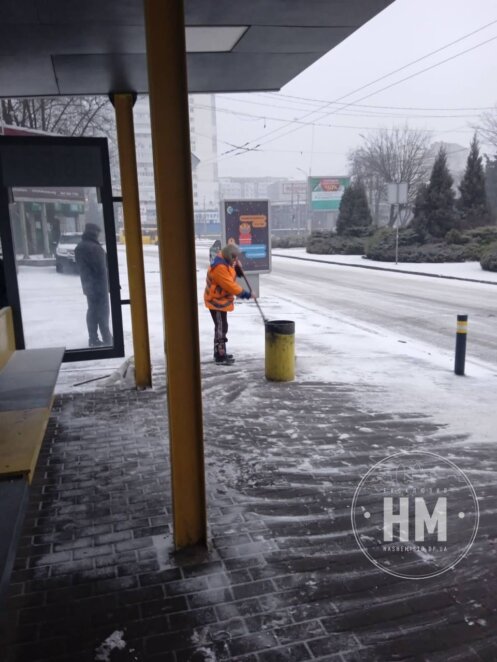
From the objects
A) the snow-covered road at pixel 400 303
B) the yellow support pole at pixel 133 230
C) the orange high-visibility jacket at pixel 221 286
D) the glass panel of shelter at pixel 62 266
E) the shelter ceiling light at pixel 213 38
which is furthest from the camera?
the snow-covered road at pixel 400 303

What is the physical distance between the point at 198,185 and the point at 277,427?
7603 cm

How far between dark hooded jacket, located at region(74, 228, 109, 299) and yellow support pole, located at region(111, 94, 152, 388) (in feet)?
2.13

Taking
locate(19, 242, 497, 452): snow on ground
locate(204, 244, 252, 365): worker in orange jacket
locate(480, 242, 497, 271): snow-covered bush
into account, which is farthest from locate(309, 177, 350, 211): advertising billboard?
locate(204, 244, 252, 365): worker in orange jacket

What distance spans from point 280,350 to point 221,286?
1.49 meters

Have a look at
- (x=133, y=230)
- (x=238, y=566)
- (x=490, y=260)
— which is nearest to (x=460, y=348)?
(x=133, y=230)

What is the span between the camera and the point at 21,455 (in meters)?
3.29

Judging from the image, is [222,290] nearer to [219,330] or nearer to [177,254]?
[219,330]

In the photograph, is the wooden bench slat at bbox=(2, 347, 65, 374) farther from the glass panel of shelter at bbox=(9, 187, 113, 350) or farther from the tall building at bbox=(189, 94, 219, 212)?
the tall building at bbox=(189, 94, 219, 212)

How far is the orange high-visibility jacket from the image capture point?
7.93 m

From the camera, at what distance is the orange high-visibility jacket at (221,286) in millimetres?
7930

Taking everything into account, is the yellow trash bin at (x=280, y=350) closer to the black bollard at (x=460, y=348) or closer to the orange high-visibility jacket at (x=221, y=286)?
the orange high-visibility jacket at (x=221, y=286)

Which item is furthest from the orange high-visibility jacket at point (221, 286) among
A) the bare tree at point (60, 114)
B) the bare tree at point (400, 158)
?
the bare tree at point (400, 158)

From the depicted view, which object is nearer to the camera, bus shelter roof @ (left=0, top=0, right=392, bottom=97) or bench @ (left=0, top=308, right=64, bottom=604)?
bench @ (left=0, top=308, right=64, bottom=604)

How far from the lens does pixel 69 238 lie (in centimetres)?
719
